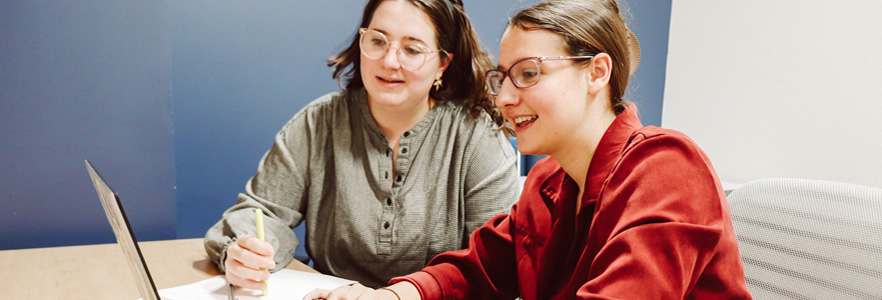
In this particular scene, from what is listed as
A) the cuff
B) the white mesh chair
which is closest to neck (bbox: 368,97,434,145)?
the cuff

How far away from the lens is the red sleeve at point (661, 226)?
0.76m

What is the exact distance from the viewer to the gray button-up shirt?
147 cm

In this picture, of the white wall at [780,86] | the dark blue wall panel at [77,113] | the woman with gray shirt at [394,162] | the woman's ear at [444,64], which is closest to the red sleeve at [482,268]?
the woman with gray shirt at [394,162]

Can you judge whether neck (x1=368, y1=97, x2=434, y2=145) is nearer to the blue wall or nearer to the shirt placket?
the shirt placket

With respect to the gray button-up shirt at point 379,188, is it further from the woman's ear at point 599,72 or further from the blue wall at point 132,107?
the woman's ear at point 599,72

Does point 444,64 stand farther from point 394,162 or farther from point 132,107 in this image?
point 132,107

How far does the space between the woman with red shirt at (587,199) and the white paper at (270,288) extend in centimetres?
13

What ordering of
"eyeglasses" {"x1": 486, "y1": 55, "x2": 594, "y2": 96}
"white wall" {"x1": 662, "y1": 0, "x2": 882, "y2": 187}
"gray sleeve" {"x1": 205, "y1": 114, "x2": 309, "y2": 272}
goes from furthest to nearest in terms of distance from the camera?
"white wall" {"x1": 662, "y1": 0, "x2": 882, "y2": 187} → "gray sleeve" {"x1": 205, "y1": 114, "x2": 309, "y2": 272} → "eyeglasses" {"x1": 486, "y1": 55, "x2": 594, "y2": 96}

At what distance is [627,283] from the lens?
77cm

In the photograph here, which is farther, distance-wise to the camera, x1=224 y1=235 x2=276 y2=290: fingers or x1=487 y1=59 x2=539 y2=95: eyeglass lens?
x1=224 y1=235 x2=276 y2=290: fingers

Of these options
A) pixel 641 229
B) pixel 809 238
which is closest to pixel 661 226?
pixel 641 229

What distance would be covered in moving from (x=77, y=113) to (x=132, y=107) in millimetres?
135

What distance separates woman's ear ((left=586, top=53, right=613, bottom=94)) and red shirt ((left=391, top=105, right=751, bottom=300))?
62 mm

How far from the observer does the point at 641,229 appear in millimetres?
775
